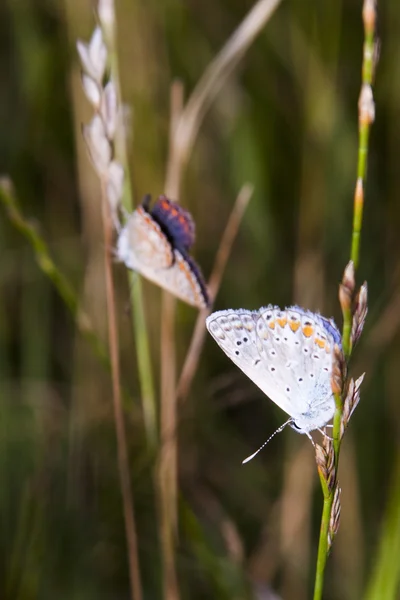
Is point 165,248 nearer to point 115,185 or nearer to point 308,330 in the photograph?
point 115,185

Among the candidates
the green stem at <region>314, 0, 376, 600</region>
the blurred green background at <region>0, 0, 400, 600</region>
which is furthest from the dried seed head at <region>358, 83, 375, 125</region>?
the blurred green background at <region>0, 0, 400, 600</region>

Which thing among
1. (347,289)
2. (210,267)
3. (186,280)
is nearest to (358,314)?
(347,289)

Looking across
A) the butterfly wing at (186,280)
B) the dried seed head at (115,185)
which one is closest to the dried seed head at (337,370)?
the butterfly wing at (186,280)

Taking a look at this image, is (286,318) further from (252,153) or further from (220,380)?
(252,153)

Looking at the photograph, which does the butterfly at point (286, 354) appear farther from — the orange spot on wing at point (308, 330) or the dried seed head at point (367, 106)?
the dried seed head at point (367, 106)

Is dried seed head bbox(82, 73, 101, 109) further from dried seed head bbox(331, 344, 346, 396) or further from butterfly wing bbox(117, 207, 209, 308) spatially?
dried seed head bbox(331, 344, 346, 396)

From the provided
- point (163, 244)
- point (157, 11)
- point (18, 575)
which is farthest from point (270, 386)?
point (157, 11)
